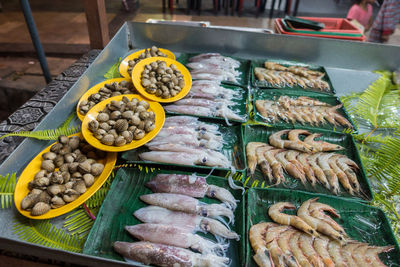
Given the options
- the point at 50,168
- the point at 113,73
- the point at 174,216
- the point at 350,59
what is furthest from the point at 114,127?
the point at 350,59

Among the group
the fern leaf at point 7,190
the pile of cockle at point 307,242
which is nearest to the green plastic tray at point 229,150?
the pile of cockle at point 307,242

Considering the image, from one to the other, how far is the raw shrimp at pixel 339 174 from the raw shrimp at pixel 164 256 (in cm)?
140

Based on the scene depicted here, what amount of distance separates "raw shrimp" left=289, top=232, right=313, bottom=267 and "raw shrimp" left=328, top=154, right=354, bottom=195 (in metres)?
0.74

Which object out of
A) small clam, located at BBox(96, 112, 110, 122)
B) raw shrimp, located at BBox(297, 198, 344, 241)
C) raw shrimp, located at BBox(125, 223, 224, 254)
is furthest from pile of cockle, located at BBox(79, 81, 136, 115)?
raw shrimp, located at BBox(297, 198, 344, 241)

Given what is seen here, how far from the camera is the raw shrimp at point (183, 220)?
6.36ft

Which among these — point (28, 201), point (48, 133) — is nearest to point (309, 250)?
point (28, 201)

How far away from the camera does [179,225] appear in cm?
197

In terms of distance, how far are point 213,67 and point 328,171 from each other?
2.27 metres

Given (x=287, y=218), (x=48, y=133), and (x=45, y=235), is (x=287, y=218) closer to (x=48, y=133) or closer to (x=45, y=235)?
(x=45, y=235)

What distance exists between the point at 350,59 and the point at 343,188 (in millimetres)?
2796

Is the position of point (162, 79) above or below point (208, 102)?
above

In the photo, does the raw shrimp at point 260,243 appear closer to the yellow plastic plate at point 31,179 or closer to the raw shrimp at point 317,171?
the raw shrimp at point 317,171

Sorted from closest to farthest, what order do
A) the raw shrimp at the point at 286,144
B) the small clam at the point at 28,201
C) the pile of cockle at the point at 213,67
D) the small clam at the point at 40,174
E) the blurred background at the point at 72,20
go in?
the small clam at the point at 28,201 → the small clam at the point at 40,174 → the raw shrimp at the point at 286,144 → the pile of cockle at the point at 213,67 → the blurred background at the point at 72,20

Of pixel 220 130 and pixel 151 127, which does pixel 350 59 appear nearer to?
pixel 220 130
